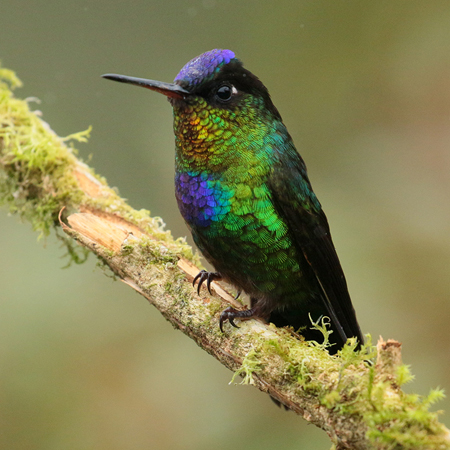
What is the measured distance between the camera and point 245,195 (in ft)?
9.17

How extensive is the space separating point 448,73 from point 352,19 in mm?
1479

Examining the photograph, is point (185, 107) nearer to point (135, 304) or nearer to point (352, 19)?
point (135, 304)

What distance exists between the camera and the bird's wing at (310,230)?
9.51ft

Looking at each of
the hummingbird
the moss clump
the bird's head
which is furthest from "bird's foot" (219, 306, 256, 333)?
the moss clump

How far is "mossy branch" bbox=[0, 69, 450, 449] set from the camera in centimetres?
A: 188

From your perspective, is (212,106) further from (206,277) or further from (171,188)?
(171,188)

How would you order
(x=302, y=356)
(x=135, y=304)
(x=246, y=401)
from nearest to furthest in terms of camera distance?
(x=302, y=356) → (x=246, y=401) → (x=135, y=304)

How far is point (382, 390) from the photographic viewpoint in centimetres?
189

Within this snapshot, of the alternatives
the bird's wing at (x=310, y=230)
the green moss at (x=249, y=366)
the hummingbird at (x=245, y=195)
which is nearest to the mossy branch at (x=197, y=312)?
the green moss at (x=249, y=366)

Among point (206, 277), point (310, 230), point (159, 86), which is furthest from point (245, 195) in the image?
point (159, 86)

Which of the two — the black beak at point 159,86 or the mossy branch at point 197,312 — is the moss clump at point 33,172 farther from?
the black beak at point 159,86

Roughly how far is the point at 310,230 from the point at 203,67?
43.9 inches

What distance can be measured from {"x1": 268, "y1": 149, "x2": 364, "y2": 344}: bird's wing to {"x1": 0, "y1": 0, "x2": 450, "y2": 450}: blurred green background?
1.70 meters

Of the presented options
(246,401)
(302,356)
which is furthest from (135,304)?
(302,356)
